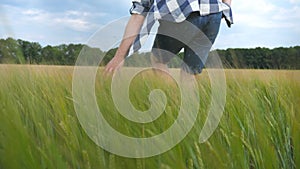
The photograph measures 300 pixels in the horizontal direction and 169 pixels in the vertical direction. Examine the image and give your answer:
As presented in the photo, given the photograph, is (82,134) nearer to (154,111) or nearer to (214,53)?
(154,111)

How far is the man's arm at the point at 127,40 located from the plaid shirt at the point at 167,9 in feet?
0.08

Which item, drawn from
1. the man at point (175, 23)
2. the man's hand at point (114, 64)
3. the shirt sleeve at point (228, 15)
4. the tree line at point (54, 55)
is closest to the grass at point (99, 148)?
the tree line at point (54, 55)

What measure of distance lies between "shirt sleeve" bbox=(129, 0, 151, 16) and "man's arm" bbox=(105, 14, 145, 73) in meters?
0.02

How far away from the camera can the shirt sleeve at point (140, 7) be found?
1357 mm

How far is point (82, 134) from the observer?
59 centimetres

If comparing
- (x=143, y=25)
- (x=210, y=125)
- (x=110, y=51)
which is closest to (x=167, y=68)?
(x=143, y=25)

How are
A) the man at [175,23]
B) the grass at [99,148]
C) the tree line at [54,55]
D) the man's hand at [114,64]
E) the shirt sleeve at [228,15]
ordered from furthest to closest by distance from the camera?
the shirt sleeve at [228,15]
the man at [175,23]
the man's hand at [114,64]
the tree line at [54,55]
the grass at [99,148]

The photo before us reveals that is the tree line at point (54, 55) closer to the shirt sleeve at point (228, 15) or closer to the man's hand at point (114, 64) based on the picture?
the man's hand at point (114, 64)

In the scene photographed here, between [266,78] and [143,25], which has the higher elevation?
[143,25]

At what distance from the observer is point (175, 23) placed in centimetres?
150

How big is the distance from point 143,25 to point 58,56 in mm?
315

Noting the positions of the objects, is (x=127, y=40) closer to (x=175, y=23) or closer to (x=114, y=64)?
(x=114, y=64)

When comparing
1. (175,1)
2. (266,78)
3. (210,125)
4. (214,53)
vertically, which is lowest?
(266,78)

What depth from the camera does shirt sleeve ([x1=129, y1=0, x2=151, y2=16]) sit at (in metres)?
1.36
